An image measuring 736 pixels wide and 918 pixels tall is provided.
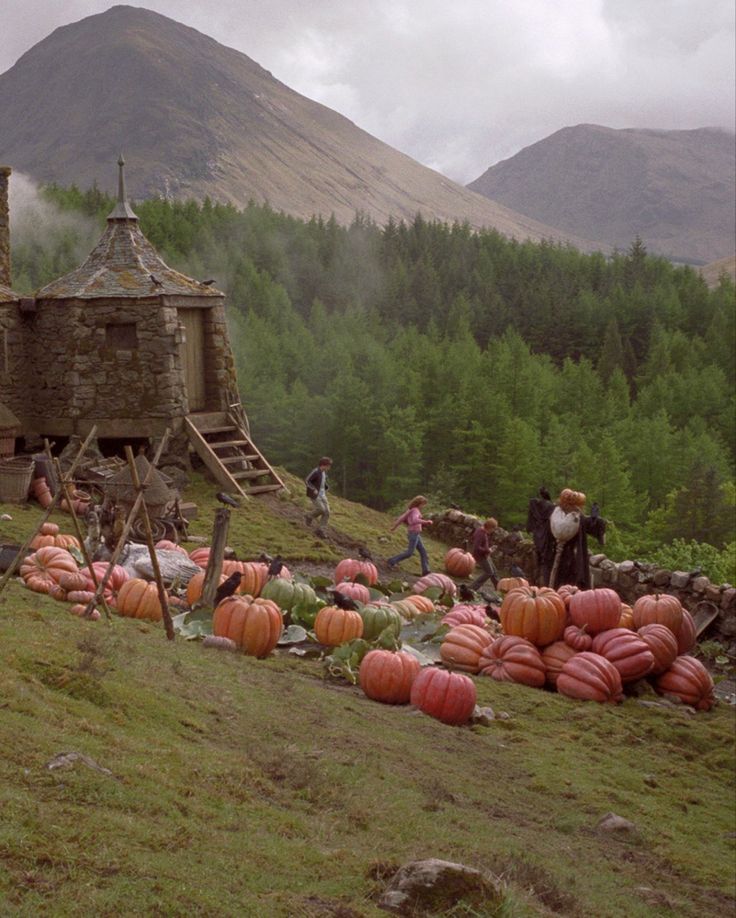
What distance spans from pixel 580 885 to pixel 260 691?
12.8 ft

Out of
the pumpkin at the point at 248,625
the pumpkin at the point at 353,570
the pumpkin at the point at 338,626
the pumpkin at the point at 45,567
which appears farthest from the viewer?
the pumpkin at the point at 353,570

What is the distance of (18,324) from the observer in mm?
24953

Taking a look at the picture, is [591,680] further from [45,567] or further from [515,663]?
[45,567]

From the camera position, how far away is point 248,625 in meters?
12.6

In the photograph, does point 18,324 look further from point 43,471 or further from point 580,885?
point 580,885

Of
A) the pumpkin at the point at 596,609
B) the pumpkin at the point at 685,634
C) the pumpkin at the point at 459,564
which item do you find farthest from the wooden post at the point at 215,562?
the pumpkin at the point at 459,564

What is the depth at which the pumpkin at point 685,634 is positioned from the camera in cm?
1466

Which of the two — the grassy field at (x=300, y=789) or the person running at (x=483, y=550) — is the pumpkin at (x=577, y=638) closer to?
the grassy field at (x=300, y=789)

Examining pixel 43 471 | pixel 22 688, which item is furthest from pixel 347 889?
pixel 43 471

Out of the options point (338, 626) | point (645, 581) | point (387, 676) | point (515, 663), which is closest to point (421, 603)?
point (515, 663)

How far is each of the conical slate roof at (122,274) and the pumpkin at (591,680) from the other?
46.3 feet

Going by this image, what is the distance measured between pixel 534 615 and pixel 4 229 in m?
18.2

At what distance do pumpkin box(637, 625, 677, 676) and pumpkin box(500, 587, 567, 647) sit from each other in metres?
1.07

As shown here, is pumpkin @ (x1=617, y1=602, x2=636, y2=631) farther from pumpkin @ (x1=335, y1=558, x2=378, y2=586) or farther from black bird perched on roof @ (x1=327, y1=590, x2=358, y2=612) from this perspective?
pumpkin @ (x1=335, y1=558, x2=378, y2=586)
